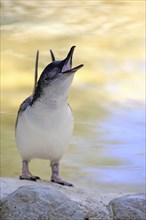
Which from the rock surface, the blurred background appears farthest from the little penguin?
the blurred background

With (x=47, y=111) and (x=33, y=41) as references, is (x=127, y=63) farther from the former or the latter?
(x=47, y=111)

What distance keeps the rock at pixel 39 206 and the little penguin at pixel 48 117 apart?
211mm

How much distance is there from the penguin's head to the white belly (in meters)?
0.07

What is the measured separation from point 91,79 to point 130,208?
1.83m

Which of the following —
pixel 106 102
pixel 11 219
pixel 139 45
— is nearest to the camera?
pixel 11 219

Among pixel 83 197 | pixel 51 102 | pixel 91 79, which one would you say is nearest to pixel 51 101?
pixel 51 102

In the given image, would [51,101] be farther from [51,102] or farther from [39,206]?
[39,206]

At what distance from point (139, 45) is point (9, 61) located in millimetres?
751

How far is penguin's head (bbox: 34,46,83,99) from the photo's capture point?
57.5 inches

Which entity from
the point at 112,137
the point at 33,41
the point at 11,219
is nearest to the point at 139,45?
the point at 33,41

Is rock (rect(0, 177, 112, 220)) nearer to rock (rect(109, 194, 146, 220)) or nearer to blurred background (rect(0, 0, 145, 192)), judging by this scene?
rock (rect(109, 194, 146, 220))

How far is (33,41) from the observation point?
361 cm

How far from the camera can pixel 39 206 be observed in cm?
137

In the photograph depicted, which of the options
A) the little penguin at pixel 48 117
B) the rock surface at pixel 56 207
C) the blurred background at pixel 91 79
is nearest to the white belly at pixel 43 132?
the little penguin at pixel 48 117
